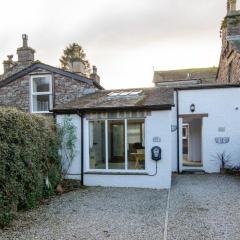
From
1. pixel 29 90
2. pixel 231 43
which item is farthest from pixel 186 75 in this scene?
pixel 29 90

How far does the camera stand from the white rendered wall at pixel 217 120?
15578mm

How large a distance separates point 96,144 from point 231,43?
11.1 m

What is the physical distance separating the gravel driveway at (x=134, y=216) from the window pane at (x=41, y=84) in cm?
801

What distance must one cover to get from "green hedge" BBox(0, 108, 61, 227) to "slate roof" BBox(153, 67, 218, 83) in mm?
24401

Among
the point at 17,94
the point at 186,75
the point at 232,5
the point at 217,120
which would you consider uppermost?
the point at 232,5

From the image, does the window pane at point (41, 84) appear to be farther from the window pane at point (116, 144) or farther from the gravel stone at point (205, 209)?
the gravel stone at point (205, 209)

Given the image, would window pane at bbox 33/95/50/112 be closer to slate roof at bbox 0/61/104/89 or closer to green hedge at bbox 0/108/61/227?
slate roof at bbox 0/61/104/89

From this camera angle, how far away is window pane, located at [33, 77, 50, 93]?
58.1 ft

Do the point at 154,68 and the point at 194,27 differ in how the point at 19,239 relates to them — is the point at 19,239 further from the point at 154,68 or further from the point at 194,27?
the point at 154,68

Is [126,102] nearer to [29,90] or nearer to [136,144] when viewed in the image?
[136,144]

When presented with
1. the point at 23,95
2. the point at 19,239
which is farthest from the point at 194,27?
the point at 19,239

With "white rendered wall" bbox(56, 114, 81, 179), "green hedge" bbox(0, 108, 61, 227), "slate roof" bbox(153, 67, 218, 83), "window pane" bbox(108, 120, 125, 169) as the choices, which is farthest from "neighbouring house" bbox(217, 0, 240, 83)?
"slate roof" bbox(153, 67, 218, 83)

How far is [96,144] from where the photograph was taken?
42.9ft

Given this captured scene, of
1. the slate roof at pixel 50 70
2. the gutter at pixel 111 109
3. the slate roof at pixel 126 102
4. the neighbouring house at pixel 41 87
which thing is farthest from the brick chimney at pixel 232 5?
the gutter at pixel 111 109
